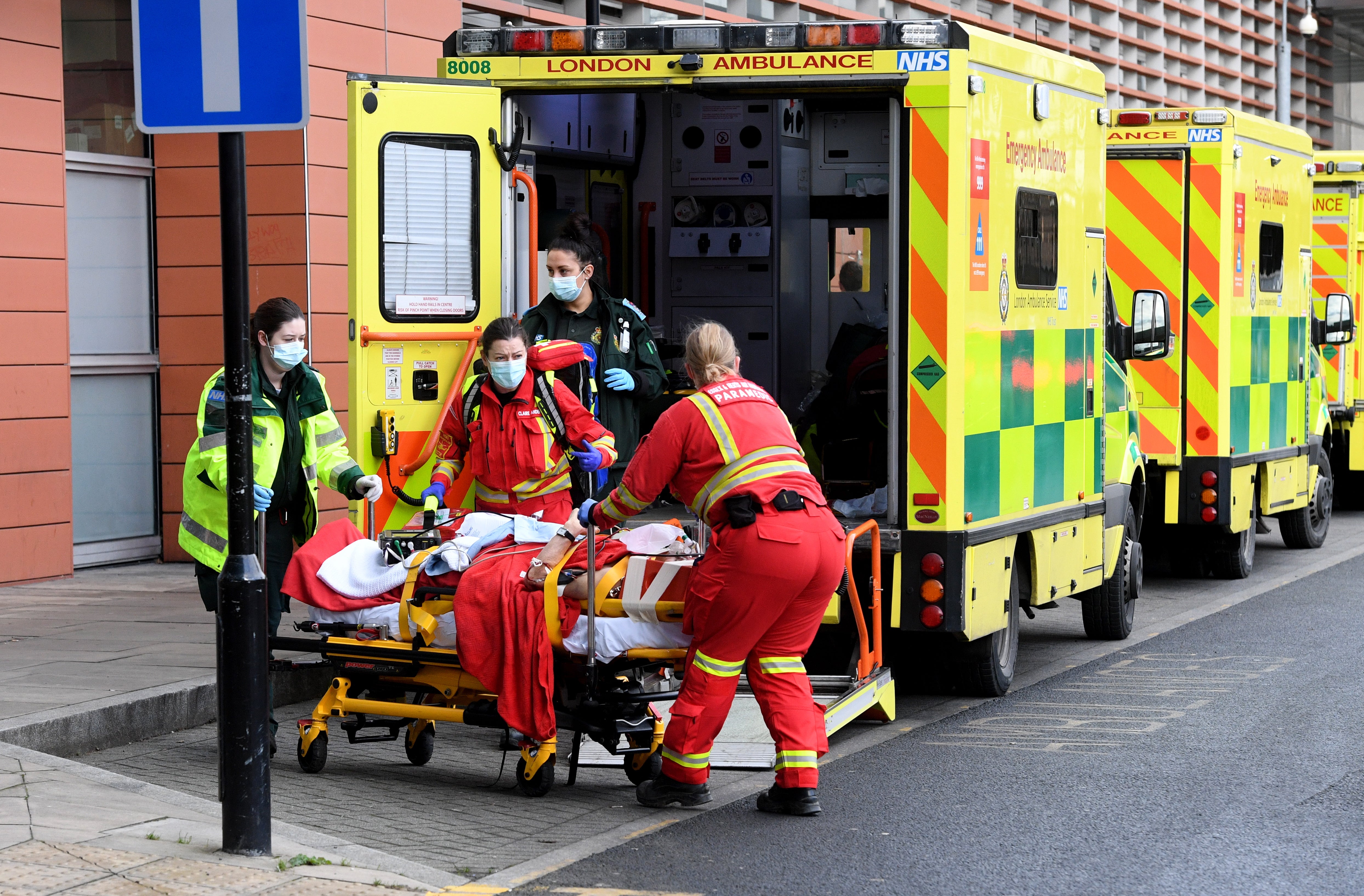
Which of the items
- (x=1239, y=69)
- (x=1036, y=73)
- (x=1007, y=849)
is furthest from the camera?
(x=1239, y=69)

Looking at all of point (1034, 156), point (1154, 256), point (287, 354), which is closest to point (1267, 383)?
point (1154, 256)

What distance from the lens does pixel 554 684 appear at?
6.27 meters

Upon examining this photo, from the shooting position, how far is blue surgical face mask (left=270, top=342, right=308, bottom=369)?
6.75 metres

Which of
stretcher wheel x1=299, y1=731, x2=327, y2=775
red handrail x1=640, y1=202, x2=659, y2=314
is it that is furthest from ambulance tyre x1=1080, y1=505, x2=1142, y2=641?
stretcher wheel x1=299, y1=731, x2=327, y2=775

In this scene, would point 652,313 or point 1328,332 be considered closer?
point 652,313

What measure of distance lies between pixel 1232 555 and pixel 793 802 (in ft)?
24.6

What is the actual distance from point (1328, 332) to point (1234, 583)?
143 inches

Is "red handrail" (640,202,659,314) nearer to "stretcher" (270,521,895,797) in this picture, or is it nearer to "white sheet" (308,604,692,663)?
"stretcher" (270,521,895,797)

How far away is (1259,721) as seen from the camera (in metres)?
7.63

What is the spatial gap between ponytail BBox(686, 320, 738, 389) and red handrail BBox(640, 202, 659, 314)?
4696 mm

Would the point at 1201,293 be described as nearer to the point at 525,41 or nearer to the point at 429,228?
the point at 525,41

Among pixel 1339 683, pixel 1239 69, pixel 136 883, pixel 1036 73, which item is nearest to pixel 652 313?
pixel 1036 73

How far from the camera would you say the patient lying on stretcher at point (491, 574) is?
6.24m

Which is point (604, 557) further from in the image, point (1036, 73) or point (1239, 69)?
point (1239, 69)
